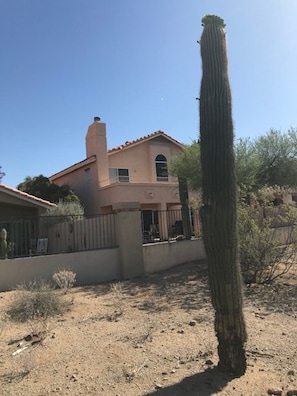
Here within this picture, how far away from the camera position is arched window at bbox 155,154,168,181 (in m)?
26.4

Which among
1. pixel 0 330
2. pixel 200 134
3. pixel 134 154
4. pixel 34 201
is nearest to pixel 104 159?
pixel 134 154

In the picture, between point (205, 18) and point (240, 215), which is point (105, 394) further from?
point (240, 215)

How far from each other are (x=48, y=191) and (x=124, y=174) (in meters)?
5.02

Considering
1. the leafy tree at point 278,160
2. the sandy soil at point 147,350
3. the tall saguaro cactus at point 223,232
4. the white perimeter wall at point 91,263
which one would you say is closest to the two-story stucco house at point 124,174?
the leafy tree at point 278,160

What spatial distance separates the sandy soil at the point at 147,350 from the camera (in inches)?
163

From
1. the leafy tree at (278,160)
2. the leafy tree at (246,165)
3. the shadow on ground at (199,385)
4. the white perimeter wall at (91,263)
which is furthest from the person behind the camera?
the leafy tree at (278,160)

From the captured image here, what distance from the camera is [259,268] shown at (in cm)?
958

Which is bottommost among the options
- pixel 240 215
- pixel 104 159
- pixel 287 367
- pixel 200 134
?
pixel 287 367

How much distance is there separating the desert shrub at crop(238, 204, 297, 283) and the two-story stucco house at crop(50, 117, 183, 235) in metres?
11.8

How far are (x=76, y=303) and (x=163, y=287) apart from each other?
2463 millimetres

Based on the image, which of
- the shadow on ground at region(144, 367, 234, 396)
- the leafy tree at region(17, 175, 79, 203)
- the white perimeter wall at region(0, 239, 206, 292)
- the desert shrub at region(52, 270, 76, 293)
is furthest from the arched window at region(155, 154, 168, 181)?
the shadow on ground at region(144, 367, 234, 396)

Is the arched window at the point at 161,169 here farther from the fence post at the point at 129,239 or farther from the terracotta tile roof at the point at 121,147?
the fence post at the point at 129,239

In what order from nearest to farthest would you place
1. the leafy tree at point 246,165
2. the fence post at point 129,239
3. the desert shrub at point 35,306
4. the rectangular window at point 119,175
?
the desert shrub at point 35,306 < the fence post at point 129,239 < the leafy tree at point 246,165 < the rectangular window at point 119,175

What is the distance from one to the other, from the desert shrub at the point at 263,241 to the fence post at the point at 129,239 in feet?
11.0
